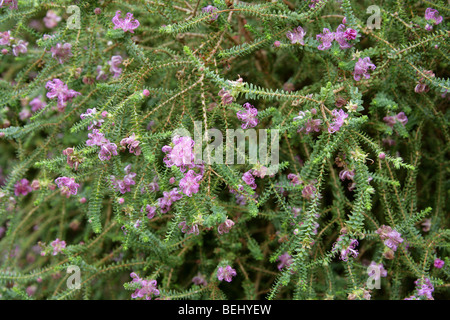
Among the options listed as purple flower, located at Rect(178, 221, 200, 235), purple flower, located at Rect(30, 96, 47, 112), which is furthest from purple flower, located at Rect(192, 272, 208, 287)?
purple flower, located at Rect(30, 96, 47, 112)

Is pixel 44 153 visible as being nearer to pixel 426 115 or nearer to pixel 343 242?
pixel 343 242

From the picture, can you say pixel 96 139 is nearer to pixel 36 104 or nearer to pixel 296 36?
pixel 296 36

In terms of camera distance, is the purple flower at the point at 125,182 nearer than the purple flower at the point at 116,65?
Yes

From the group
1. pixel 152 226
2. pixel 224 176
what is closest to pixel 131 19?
pixel 224 176

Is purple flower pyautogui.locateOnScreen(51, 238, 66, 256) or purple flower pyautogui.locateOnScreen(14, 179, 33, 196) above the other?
purple flower pyautogui.locateOnScreen(14, 179, 33, 196)

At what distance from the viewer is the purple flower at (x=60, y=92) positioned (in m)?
1.32

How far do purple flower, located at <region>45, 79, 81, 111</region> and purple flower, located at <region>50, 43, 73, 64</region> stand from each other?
0.10m

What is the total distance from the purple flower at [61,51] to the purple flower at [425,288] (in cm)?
147

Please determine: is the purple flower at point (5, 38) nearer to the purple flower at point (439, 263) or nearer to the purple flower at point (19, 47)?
the purple flower at point (19, 47)

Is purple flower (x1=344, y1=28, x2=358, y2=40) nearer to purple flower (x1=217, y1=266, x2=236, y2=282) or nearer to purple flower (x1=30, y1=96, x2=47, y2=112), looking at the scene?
purple flower (x1=217, y1=266, x2=236, y2=282)

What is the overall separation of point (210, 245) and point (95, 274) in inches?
19.2

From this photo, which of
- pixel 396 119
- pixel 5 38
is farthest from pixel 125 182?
pixel 396 119

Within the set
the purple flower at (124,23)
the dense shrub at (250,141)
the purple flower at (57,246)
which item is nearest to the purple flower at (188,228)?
the dense shrub at (250,141)

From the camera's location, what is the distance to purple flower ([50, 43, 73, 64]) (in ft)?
4.47
